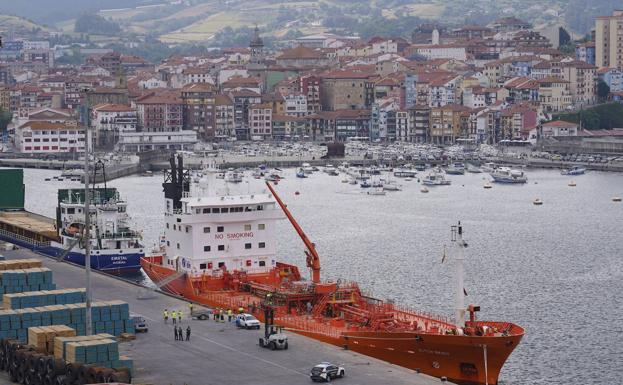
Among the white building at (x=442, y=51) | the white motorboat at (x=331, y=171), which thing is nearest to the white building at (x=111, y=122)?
the white motorboat at (x=331, y=171)

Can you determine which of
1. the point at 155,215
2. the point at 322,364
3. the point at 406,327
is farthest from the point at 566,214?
the point at 322,364

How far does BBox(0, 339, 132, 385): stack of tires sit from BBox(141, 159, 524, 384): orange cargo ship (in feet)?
18.6

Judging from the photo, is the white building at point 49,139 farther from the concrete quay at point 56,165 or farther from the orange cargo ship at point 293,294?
the orange cargo ship at point 293,294

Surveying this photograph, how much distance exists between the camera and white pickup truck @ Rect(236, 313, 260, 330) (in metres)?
27.7

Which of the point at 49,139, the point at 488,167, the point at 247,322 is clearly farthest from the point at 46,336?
the point at 49,139

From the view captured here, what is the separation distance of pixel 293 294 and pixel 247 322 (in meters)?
2.15

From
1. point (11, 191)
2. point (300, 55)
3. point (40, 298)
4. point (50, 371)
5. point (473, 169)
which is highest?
point (300, 55)

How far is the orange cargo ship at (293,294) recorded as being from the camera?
25875mm

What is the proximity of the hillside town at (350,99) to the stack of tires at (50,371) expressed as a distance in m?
69.8

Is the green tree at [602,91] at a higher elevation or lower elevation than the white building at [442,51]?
lower

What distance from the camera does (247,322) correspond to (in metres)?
27.7

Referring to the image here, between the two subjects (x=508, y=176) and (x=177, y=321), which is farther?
(x=508, y=176)

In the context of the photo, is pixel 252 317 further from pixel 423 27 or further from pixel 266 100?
pixel 423 27

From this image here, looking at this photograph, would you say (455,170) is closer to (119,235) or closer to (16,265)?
(119,235)
